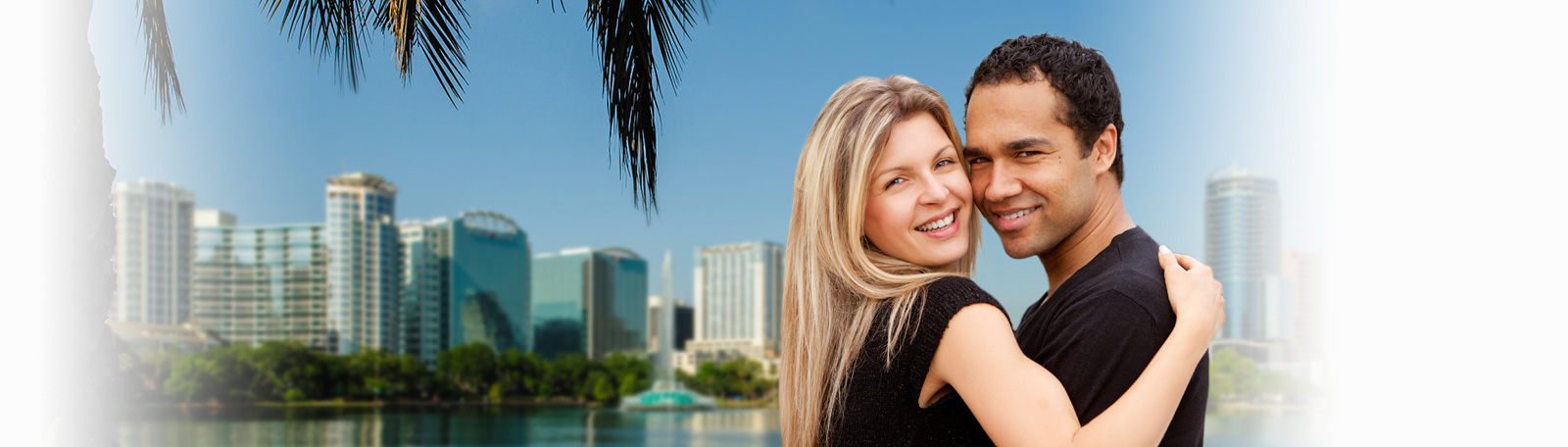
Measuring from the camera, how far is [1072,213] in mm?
1963

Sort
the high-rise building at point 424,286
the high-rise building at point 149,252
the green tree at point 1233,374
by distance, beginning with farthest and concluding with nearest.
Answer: the high-rise building at point 424,286 < the high-rise building at point 149,252 < the green tree at point 1233,374

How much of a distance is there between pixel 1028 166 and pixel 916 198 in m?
0.26

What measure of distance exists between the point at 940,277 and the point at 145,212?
74473mm

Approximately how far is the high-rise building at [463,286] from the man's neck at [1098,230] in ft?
252

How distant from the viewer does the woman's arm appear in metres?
1.59

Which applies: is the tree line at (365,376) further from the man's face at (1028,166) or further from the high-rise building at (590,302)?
the man's face at (1028,166)

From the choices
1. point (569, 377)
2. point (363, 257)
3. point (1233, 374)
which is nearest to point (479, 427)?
point (569, 377)

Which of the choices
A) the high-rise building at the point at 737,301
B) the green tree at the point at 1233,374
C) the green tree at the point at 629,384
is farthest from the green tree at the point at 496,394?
the green tree at the point at 1233,374

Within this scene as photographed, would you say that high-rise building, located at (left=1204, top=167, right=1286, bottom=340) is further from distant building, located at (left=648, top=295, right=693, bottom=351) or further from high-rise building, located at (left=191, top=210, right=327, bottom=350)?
high-rise building, located at (left=191, top=210, right=327, bottom=350)

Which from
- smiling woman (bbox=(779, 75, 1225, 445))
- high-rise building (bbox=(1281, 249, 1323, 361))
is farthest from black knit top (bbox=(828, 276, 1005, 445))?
high-rise building (bbox=(1281, 249, 1323, 361))

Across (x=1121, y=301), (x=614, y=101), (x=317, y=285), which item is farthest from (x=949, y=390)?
(x=317, y=285)

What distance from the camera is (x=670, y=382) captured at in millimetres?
75562

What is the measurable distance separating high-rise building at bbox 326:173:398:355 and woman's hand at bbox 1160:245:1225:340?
75.9 meters

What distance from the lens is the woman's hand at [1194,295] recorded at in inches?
67.5
